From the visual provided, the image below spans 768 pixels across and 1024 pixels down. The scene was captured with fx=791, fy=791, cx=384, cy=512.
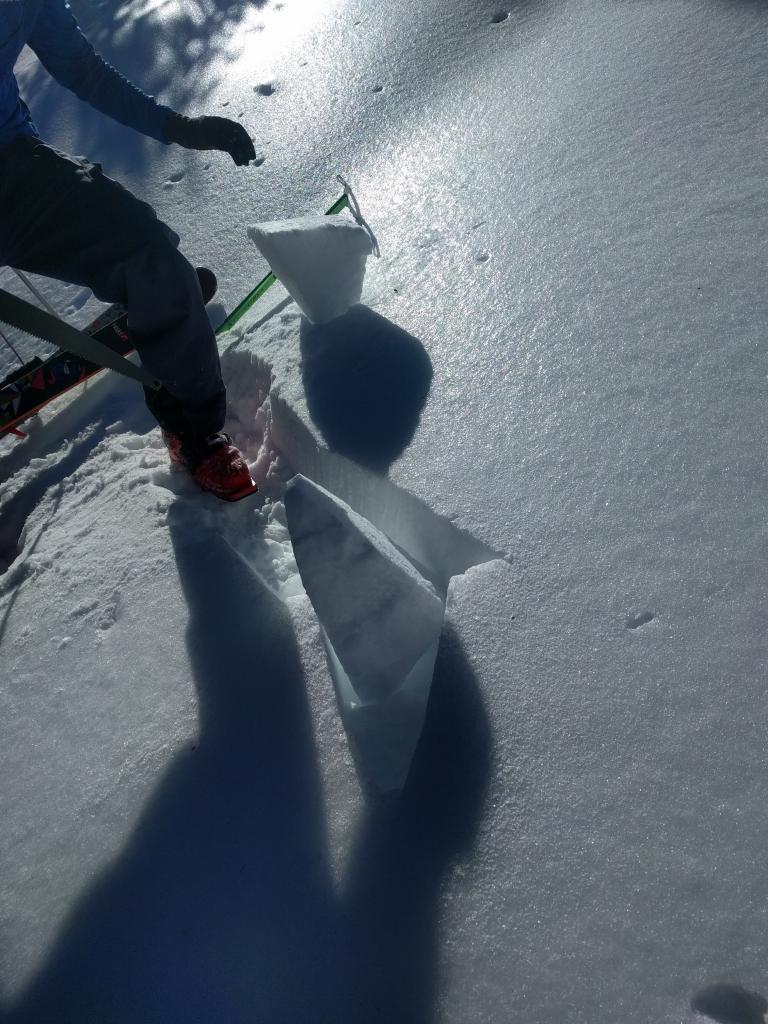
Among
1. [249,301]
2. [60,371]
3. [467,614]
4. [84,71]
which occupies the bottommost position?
[467,614]

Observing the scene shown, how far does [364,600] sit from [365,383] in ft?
2.60

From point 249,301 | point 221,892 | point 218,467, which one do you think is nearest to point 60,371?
point 249,301

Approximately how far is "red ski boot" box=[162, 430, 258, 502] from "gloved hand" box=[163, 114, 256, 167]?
0.74 meters

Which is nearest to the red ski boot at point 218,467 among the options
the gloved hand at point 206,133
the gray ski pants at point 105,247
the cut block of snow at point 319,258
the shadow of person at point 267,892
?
the gray ski pants at point 105,247

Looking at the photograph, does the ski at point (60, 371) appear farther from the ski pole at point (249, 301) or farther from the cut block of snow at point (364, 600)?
the cut block of snow at point (364, 600)

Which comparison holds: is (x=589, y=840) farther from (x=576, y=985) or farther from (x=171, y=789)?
(x=171, y=789)

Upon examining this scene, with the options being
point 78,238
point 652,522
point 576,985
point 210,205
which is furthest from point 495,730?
point 210,205

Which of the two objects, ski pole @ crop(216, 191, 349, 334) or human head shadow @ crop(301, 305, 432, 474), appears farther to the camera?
ski pole @ crop(216, 191, 349, 334)

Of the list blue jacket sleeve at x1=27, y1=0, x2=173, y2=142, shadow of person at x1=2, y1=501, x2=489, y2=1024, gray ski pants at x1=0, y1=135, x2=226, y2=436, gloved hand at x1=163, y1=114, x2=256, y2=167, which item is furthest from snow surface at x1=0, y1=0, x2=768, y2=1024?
blue jacket sleeve at x1=27, y1=0, x2=173, y2=142

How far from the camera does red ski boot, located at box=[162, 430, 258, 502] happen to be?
184 centimetres

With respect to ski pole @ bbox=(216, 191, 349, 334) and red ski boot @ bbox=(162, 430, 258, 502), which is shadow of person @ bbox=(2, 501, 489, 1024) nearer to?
red ski boot @ bbox=(162, 430, 258, 502)

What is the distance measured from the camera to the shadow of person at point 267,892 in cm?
108

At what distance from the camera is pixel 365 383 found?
1.93 m

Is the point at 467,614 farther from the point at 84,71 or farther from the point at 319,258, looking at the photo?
the point at 84,71
